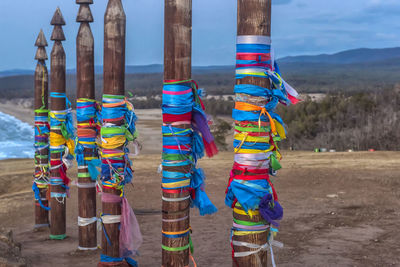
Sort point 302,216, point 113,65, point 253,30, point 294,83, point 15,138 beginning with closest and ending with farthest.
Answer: point 253,30, point 113,65, point 302,216, point 15,138, point 294,83

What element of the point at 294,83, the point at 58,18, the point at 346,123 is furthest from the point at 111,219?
the point at 294,83

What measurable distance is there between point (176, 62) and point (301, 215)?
18.7 feet

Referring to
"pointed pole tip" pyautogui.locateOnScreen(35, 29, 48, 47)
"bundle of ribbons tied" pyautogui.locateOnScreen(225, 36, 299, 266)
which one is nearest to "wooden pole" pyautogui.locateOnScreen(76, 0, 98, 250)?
"pointed pole tip" pyautogui.locateOnScreen(35, 29, 48, 47)

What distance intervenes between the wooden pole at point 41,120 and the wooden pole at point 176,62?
5031 millimetres

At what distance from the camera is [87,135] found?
6.86m

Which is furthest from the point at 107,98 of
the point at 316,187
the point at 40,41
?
the point at 316,187

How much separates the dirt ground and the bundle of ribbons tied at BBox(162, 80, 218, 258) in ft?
8.03

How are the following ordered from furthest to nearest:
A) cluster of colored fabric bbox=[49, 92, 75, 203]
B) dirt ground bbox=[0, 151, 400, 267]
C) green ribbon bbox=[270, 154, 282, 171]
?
cluster of colored fabric bbox=[49, 92, 75, 203], dirt ground bbox=[0, 151, 400, 267], green ribbon bbox=[270, 154, 282, 171]

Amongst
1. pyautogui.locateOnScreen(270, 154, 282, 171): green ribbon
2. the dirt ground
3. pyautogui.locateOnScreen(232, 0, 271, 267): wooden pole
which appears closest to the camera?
pyautogui.locateOnScreen(232, 0, 271, 267): wooden pole

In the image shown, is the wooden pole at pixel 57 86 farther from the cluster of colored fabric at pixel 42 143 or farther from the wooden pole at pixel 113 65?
the wooden pole at pixel 113 65

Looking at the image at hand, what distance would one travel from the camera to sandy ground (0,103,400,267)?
278 inches

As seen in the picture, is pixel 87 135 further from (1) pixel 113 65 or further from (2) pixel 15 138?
(2) pixel 15 138

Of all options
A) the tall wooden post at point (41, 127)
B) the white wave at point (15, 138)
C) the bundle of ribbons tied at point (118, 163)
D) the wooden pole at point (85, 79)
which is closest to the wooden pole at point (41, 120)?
the tall wooden post at point (41, 127)

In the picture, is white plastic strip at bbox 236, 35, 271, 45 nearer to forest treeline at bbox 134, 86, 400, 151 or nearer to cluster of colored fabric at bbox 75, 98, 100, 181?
cluster of colored fabric at bbox 75, 98, 100, 181
